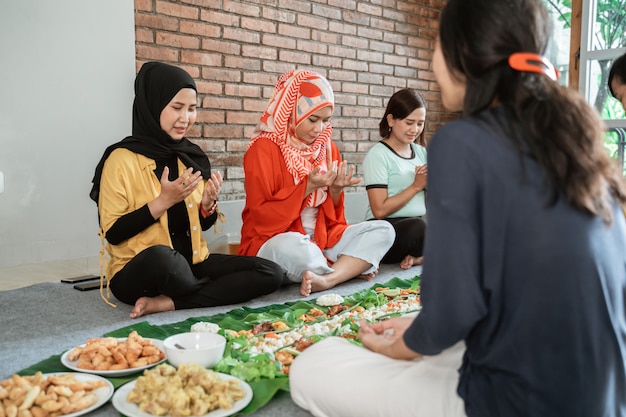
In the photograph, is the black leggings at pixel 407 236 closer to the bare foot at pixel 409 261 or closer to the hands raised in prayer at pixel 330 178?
the bare foot at pixel 409 261

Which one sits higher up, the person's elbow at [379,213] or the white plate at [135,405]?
the person's elbow at [379,213]

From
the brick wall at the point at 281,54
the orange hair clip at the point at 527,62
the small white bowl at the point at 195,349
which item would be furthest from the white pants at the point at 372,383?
the brick wall at the point at 281,54

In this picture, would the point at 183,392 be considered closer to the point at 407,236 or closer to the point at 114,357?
the point at 114,357

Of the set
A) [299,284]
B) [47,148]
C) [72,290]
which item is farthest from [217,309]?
[47,148]

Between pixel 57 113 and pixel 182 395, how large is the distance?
241cm

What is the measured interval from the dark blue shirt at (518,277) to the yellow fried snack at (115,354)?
0.93m

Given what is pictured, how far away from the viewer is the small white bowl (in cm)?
158

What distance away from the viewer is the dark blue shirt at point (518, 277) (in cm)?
98

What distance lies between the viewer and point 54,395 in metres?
1.41

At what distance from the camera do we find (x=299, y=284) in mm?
3010

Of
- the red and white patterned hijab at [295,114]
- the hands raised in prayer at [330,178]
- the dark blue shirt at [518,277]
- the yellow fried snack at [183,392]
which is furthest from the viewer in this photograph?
the red and white patterned hijab at [295,114]

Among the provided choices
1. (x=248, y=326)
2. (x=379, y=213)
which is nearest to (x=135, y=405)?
(x=248, y=326)

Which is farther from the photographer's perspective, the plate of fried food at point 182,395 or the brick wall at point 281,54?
the brick wall at point 281,54

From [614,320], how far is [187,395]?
878 millimetres
